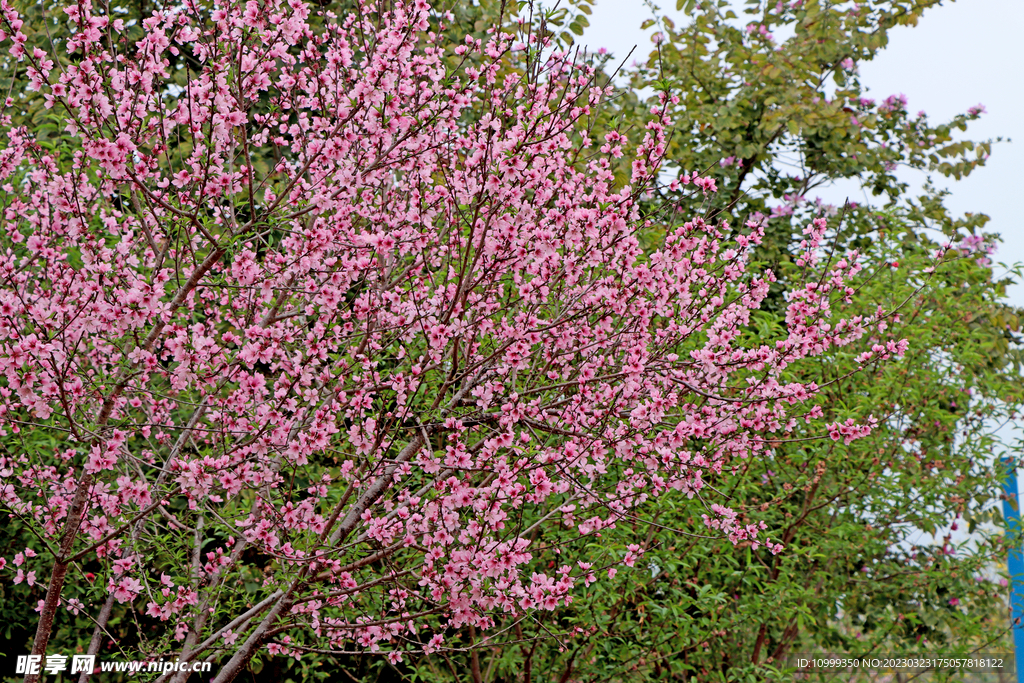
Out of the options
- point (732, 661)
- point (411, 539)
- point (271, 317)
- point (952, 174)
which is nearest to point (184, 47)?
point (271, 317)

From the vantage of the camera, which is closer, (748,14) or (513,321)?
(513,321)

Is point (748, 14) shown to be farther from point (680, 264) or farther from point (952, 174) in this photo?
point (680, 264)

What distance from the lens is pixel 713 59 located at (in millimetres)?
9781

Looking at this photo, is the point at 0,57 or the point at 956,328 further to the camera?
the point at 0,57

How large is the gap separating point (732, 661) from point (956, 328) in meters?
3.18

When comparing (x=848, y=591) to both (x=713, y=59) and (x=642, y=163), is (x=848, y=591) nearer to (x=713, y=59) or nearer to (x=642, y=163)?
(x=642, y=163)

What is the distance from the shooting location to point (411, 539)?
3.81 m

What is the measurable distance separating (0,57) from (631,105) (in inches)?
254

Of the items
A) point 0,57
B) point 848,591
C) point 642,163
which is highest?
point 0,57

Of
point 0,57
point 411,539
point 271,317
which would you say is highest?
point 0,57

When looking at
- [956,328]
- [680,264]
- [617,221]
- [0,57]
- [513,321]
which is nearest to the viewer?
[617,221]

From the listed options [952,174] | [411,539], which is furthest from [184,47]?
[952,174]

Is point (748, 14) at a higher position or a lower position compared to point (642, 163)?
higher

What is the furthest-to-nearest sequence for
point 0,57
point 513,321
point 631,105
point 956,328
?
point 631,105 → point 0,57 → point 956,328 → point 513,321
